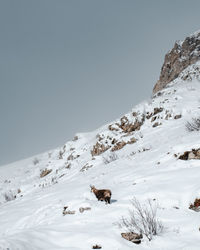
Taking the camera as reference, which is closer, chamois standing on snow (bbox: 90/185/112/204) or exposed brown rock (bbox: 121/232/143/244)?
exposed brown rock (bbox: 121/232/143/244)

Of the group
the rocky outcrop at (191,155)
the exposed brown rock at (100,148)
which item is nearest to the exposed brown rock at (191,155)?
the rocky outcrop at (191,155)

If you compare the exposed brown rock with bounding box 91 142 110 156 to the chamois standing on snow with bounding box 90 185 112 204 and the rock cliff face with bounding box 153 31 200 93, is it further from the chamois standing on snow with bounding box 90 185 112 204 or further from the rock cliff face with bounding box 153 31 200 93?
the rock cliff face with bounding box 153 31 200 93

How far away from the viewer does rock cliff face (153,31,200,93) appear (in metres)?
48.9

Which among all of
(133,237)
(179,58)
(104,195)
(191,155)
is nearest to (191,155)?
(191,155)

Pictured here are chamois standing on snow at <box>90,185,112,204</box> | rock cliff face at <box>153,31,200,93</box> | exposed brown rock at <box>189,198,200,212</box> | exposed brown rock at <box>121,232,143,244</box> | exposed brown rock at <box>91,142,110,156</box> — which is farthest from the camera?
rock cliff face at <box>153,31,200,93</box>

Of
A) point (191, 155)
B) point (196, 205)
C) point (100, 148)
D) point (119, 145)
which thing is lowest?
point (196, 205)

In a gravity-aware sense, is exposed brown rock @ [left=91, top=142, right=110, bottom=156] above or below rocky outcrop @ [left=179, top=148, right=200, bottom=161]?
above

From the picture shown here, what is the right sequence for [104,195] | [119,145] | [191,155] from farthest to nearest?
1. [119,145]
2. [191,155]
3. [104,195]

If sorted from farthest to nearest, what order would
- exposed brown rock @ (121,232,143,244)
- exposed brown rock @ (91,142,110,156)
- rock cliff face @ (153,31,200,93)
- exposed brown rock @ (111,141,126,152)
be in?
rock cliff face @ (153,31,200,93) < exposed brown rock @ (91,142,110,156) < exposed brown rock @ (111,141,126,152) < exposed brown rock @ (121,232,143,244)

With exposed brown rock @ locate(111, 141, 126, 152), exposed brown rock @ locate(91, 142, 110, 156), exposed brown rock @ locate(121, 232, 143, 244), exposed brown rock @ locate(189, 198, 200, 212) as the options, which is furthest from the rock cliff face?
exposed brown rock @ locate(121, 232, 143, 244)

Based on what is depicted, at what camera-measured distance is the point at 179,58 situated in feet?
170

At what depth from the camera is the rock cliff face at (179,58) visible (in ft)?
161

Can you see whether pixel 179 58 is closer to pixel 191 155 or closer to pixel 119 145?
pixel 119 145

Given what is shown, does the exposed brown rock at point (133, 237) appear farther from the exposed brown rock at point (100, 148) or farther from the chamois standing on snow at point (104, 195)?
the exposed brown rock at point (100, 148)
